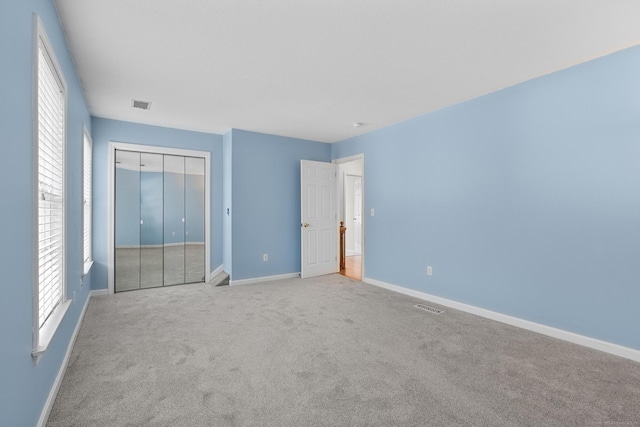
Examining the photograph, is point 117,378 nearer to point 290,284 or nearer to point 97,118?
point 290,284

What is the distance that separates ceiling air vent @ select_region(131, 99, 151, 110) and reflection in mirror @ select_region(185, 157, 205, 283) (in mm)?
1381

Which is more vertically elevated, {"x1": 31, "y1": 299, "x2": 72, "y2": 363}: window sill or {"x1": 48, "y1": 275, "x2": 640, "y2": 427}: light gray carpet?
{"x1": 31, "y1": 299, "x2": 72, "y2": 363}: window sill

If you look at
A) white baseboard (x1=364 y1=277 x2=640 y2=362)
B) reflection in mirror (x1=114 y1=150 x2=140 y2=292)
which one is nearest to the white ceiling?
reflection in mirror (x1=114 y1=150 x2=140 y2=292)

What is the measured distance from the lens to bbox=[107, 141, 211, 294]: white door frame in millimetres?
4367

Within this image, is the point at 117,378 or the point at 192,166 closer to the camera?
the point at 117,378

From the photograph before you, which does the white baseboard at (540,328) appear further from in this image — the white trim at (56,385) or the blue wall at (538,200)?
the white trim at (56,385)

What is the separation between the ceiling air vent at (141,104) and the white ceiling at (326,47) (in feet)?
0.23

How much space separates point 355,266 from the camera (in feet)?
21.6

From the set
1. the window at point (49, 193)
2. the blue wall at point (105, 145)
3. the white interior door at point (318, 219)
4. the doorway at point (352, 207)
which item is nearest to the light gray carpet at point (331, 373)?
the window at point (49, 193)

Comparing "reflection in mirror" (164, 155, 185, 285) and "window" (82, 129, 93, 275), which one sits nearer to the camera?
"window" (82, 129, 93, 275)

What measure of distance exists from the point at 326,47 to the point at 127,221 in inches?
159

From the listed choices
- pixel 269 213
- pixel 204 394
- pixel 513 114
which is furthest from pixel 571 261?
pixel 269 213

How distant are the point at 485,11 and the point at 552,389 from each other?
8.27 feet

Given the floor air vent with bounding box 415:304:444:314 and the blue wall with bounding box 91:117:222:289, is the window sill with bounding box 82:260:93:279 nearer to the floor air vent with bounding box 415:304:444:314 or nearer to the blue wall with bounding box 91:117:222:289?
the blue wall with bounding box 91:117:222:289
